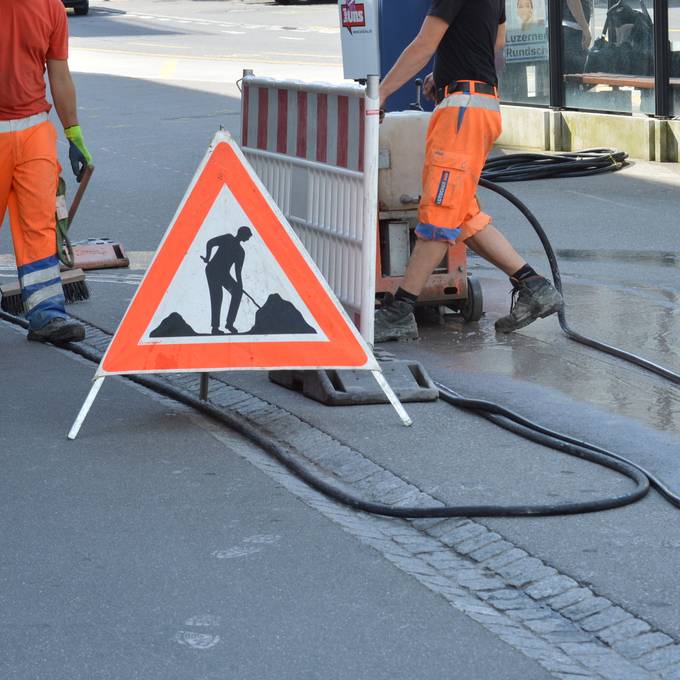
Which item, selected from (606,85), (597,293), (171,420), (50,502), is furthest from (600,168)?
(50,502)

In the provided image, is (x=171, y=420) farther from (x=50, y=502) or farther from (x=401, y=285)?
(x=401, y=285)

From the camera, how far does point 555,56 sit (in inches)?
611

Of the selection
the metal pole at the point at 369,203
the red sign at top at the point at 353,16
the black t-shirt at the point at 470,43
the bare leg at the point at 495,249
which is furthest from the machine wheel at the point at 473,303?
the red sign at top at the point at 353,16

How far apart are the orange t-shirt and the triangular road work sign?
2.10 metres

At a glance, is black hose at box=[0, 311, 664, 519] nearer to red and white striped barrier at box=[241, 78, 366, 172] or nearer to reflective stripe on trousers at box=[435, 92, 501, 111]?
red and white striped barrier at box=[241, 78, 366, 172]

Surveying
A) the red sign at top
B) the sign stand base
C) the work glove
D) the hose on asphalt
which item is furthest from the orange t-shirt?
the red sign at top

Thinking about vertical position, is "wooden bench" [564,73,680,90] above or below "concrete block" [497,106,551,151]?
above

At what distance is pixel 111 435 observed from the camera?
238 inches

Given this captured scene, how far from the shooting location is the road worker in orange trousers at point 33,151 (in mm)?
7656

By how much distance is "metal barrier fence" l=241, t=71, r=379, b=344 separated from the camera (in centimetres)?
657

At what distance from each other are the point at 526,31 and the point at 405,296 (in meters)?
9.13

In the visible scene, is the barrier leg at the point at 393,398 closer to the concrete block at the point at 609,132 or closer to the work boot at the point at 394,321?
the work boot at the point at 394,321

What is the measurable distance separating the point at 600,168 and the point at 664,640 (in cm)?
1015

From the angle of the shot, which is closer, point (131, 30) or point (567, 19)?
point (567, 19)
